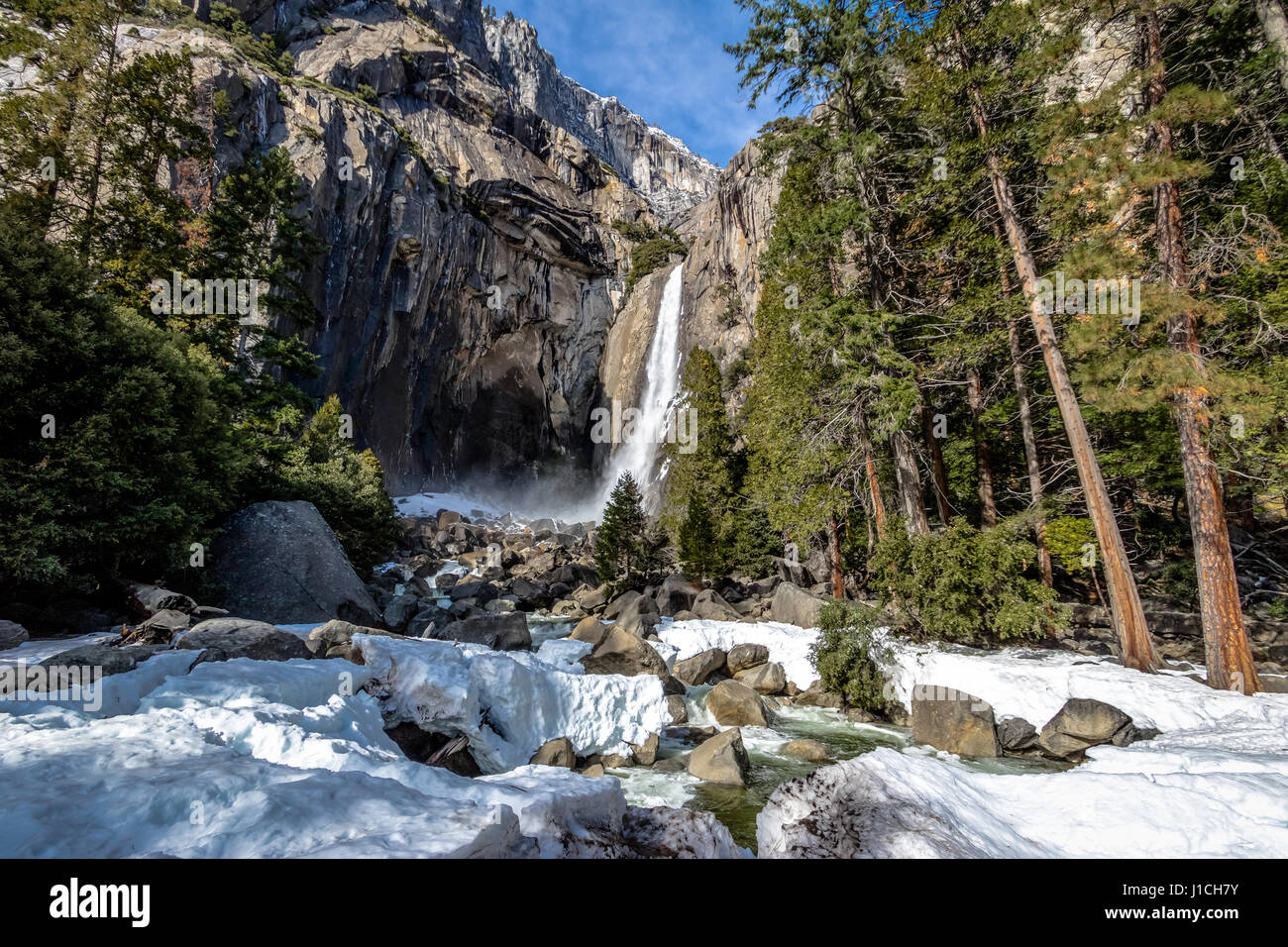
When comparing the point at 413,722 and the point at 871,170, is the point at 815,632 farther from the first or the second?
the point at 871,170

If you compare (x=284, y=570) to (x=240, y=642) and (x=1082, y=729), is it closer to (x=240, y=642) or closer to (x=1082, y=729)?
(x=240, y=642)

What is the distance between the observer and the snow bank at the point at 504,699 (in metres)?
6.31

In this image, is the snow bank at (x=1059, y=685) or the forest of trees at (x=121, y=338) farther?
the forest of trees at (x=121, y=338)

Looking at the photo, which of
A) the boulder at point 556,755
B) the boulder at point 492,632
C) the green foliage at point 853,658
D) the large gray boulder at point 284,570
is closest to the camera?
the boulder at point 556,755

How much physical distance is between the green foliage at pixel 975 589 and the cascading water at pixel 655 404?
24.4m

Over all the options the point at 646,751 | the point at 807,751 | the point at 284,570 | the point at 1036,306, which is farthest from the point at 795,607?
the point at 284,570

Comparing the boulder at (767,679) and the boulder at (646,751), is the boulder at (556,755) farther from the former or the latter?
the boulder at (767,679)

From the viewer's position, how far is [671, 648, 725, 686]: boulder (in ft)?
34.8

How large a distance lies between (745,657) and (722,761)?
469 centimetres

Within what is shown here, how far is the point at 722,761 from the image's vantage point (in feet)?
21.9

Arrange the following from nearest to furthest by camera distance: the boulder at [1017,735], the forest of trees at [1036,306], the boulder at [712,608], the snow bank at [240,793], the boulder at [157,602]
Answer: the snow bank at [240,793] < the boulder at [1017,735] < the boulder at [157,602] < the forest of trees at [1036,306] < the boulder at [712,608]

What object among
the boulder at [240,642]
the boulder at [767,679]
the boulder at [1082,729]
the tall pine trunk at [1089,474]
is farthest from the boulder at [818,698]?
the boulder at [240,642]

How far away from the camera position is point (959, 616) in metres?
9.93

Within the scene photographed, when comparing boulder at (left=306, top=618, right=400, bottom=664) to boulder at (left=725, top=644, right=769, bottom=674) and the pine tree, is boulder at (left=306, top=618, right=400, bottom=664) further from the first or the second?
the pine tree
